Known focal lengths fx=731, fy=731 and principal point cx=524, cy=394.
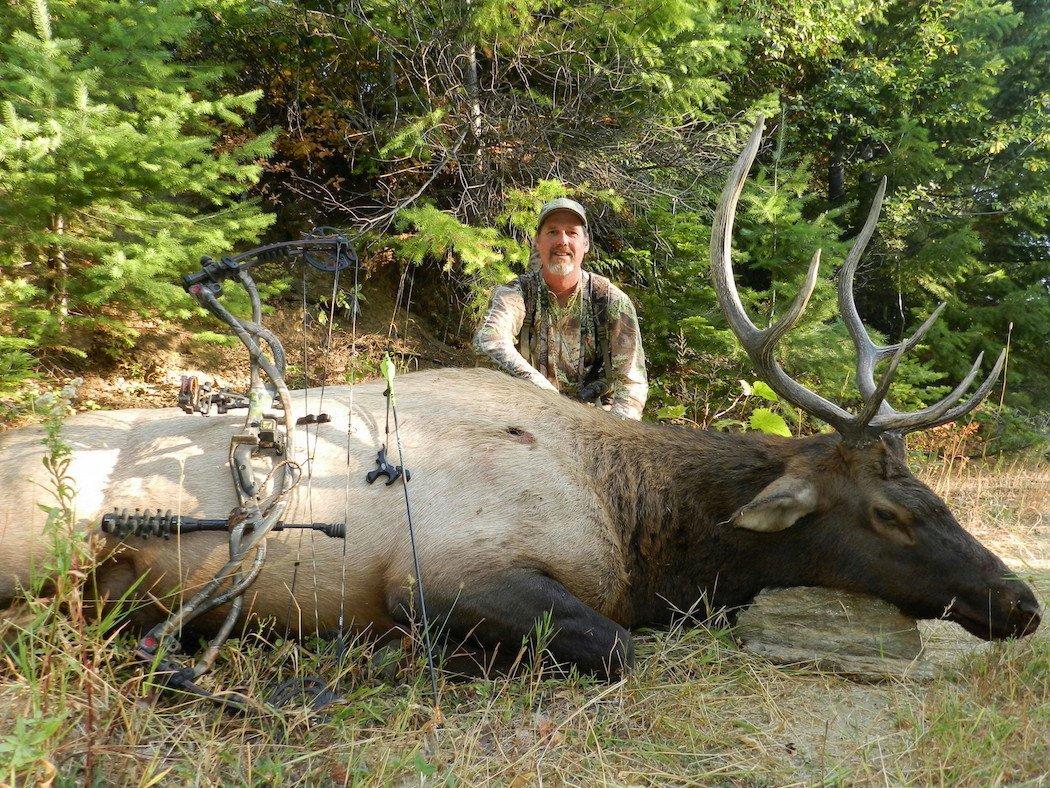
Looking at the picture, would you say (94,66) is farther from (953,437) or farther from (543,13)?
(953,437)

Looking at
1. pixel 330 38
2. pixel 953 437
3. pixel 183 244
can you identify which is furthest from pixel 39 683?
pixel 953 437

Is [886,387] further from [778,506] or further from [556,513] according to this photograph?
[556,513]

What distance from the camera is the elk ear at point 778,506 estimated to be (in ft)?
11.5

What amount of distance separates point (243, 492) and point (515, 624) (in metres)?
1.24

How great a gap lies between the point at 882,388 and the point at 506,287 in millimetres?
2930

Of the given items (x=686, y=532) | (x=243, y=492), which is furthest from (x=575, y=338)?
(x=243, y=492)

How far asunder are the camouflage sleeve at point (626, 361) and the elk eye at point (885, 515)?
1.84 m

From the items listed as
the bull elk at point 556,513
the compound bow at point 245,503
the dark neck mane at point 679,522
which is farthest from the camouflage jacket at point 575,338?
the compound bow at point 245,503

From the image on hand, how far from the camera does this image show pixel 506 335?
5125 millimetres

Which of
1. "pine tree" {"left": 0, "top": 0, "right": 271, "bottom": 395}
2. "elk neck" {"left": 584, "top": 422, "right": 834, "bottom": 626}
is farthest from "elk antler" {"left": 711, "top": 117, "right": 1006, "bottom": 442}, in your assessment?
"pine tree" {"left": 0, "top": 0, "right": 271, "bottom": 395}

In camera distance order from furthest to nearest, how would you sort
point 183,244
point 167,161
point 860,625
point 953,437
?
point 953,437 → point 183,244 → point 167,161 → point 860,625

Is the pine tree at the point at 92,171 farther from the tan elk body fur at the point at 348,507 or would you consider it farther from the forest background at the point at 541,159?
the tan elk body fur at the point at 348,507

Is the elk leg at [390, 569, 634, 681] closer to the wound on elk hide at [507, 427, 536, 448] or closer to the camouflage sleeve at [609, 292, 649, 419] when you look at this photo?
the wound on elk hide at [507, 427, 536, 448]

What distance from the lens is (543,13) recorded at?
790 centimetres
